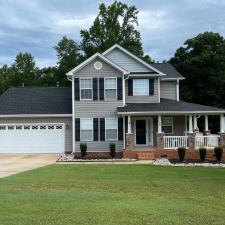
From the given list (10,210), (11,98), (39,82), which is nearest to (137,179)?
(10,210)

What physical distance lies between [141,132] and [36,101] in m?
8.28

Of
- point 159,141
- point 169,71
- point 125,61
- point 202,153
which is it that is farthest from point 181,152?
point 169,71

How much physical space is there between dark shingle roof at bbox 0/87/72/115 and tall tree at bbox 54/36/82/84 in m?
18.2

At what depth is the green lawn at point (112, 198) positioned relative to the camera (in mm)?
8914

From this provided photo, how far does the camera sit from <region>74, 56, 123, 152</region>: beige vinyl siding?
28344 millimetres

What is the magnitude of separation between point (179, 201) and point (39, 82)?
46794mm

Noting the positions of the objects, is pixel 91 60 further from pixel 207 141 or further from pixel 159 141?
pixel 207 141

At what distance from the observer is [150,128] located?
96.5 feet

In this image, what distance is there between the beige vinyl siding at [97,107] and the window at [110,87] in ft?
1.08

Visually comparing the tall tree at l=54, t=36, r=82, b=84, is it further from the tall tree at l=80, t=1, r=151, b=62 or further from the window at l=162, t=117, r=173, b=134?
the window at l=162, t=117, r=173, b=134

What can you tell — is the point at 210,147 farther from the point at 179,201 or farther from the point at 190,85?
the point at 190,85

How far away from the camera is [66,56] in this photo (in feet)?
189

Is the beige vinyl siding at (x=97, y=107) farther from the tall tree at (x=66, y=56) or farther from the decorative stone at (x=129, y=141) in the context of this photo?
the tall tree at (x=66, y=56)

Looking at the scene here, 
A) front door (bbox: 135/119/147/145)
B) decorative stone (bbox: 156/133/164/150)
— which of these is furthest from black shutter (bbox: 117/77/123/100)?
decorative stone (bbox: 156/133/164/150)
